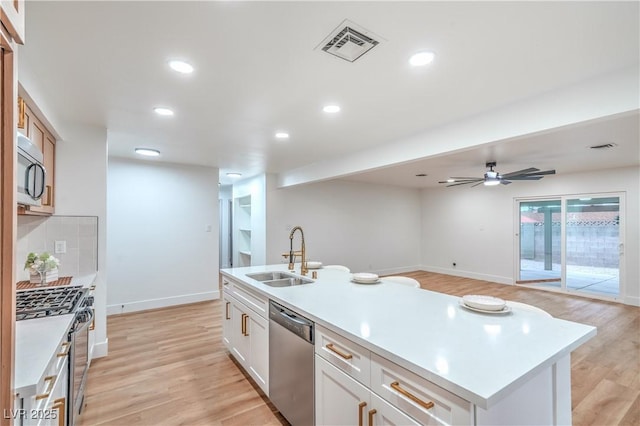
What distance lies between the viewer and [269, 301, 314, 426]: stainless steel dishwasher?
5.74 ft

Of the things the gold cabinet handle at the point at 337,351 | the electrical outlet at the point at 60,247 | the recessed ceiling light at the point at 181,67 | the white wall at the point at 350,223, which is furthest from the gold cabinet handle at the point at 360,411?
the white wall at the point at 350,223

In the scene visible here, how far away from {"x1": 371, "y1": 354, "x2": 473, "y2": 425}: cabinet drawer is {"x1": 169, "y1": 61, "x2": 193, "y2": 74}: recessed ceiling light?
6.48 ft

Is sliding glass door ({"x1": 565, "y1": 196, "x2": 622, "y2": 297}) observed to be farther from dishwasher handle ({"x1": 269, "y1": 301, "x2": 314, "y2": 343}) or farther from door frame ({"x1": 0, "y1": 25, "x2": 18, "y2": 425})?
door frame ({"x1": 0, "y1": 25, "x2": 18, "y2": 425})

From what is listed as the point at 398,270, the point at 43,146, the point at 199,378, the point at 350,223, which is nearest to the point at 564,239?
the point at 398,270

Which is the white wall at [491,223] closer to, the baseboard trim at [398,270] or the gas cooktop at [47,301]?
the baseboard trim at [398,270]

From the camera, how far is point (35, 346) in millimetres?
1275

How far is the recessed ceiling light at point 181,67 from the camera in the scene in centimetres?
187

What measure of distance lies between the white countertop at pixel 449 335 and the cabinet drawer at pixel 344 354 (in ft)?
0.18

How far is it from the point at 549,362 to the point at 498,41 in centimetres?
159

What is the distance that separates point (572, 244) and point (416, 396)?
6.77m

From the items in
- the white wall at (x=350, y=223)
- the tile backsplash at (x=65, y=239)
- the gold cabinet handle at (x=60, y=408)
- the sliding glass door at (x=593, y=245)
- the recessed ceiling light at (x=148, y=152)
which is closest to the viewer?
the gold cabinet handle at (x=60, y=408)

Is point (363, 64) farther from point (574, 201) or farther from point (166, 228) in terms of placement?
point (574, 201)

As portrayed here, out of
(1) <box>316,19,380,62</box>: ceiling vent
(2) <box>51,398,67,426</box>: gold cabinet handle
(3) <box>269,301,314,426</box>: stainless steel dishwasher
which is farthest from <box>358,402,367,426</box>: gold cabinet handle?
(1) <box>316,19,380,62</box>: ceiling vent

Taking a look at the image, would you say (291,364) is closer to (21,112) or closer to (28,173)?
(28,173)
